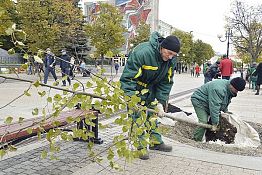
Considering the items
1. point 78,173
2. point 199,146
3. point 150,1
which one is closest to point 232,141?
point 199,146

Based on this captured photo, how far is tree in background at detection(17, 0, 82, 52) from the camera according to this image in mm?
24606

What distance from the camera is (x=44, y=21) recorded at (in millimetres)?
24469

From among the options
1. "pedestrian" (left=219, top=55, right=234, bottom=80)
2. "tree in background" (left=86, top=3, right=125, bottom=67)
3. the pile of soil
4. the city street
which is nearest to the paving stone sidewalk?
the city street

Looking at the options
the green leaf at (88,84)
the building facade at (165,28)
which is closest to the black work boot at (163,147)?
the green leaf at (88,84)

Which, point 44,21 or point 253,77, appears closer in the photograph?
point 253,77

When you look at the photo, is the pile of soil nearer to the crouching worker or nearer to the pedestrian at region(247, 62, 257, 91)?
the crouching worker

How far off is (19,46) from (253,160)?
3457 mm

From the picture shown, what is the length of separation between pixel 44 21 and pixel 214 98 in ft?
70.3

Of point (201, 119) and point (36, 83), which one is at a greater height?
point (36, 83)

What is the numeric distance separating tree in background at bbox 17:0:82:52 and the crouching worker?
1927 cm

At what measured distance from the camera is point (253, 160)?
430 centimetres

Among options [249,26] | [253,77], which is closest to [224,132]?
[253,77]

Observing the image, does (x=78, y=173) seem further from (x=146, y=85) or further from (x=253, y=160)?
(x=253, y=160)

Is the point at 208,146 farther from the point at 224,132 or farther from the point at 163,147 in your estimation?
the point at 163,147
